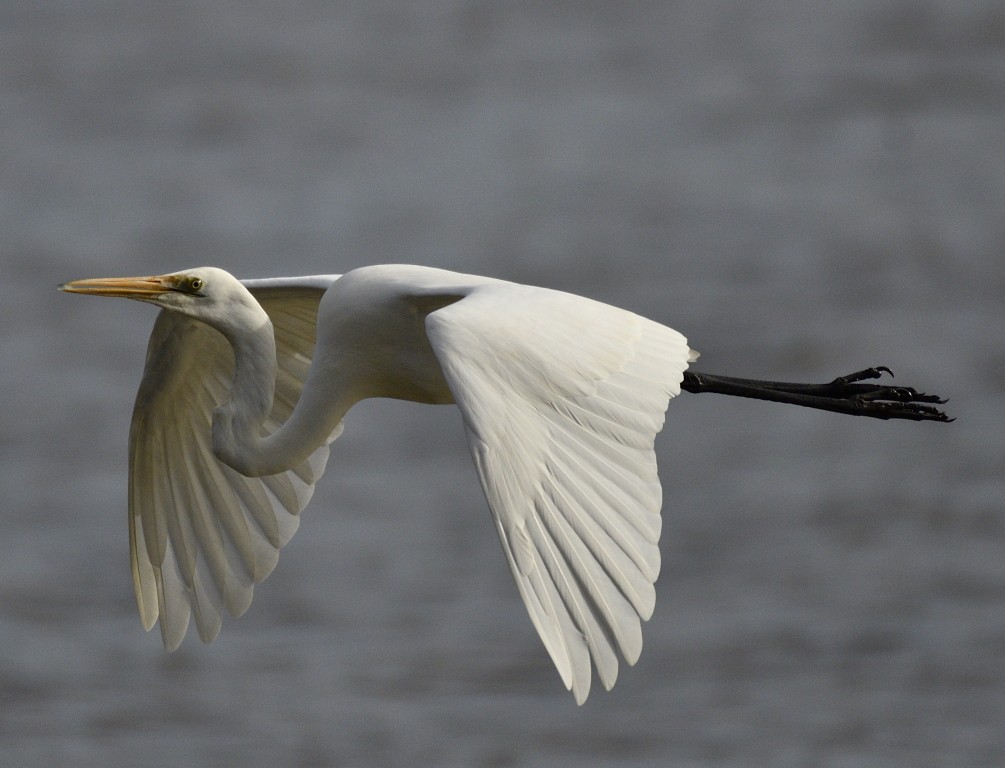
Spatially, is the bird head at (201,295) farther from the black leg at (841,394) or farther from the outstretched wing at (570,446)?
the black leg at (841,394)

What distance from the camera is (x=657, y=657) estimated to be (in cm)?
984

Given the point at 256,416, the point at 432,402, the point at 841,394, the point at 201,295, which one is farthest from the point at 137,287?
the point at 841,394

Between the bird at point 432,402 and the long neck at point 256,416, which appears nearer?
the bird at point 432,402

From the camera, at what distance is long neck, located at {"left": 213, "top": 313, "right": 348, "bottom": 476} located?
5.43 meters

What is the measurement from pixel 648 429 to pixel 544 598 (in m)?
0.66

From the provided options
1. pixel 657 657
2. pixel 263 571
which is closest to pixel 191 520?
pixel 263 571

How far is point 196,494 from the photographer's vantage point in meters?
6.21

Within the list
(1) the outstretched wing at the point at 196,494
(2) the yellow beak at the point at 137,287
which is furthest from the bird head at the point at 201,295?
(1) the outstretched wing at the point at 196,494

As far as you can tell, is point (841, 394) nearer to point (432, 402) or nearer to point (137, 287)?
point (432, 402)

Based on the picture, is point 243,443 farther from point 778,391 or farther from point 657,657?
point 657,657

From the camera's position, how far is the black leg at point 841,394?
6336mm

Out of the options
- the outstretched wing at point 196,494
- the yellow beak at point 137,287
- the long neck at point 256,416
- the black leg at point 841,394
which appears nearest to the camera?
the yellow beak at point 137,287

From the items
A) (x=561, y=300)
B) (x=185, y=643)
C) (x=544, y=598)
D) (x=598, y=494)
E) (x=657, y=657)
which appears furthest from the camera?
(x=185, y=643)

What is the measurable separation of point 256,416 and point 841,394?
2350 millimetres
